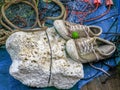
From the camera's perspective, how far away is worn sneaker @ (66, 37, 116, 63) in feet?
8.84

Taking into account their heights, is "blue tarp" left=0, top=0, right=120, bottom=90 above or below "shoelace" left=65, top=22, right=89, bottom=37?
below

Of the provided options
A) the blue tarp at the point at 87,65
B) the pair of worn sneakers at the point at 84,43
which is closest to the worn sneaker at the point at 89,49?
the pair of worn sneakers at the point at 84,43

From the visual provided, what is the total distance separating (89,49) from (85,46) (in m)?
0.04

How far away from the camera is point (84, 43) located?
9.00ft

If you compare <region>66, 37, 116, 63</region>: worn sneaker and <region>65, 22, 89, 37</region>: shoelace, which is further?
<region>65, 22, 89, 37</region>: shoelace

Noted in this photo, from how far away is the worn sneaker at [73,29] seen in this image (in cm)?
277

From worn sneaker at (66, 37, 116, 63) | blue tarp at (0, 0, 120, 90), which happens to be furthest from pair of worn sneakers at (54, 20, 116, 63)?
blue tarp at (0, 0, 120, 90)

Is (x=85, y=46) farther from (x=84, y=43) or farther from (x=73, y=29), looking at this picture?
(x=73, y=29)

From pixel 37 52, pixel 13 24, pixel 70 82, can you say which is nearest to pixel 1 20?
pixel 13 24

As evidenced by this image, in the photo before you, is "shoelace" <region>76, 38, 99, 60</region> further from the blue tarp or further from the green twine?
the blue tarp

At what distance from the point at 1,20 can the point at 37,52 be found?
0.57 m

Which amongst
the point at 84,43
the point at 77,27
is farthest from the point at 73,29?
the point at 84,43

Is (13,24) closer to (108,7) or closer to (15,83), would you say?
(15,83)

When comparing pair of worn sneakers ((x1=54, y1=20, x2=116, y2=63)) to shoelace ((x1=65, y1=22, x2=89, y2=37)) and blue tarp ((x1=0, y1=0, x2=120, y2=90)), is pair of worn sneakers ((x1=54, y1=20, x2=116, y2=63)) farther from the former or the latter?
blue tarp ((x1=0, y1=0, x2=120, y2=90))
